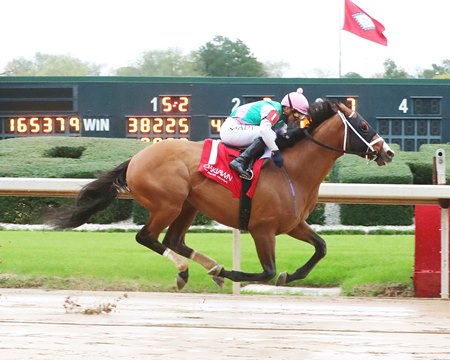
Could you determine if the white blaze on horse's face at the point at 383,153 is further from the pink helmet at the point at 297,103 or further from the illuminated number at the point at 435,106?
the illuminated number at the point at 435,106

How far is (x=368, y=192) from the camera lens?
7055 millimetres

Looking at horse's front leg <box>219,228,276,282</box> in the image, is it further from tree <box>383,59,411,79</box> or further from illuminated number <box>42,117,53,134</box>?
tree <box>383,59,411,79</box>

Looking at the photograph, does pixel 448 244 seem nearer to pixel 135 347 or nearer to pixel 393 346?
pixel 393 346

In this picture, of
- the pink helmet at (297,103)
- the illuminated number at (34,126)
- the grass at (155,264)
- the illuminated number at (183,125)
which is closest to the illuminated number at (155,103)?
the illuminated number at (183,125)

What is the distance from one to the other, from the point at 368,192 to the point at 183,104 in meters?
7.61

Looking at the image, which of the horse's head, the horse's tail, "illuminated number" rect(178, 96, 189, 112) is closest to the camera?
the horse's head

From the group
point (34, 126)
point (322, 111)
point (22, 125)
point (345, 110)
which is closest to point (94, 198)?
point (322, 111)

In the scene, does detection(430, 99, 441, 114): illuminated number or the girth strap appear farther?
detection(430, 99, 441, 114): illuminated number

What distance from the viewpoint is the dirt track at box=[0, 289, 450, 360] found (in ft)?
15.3

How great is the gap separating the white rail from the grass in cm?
55

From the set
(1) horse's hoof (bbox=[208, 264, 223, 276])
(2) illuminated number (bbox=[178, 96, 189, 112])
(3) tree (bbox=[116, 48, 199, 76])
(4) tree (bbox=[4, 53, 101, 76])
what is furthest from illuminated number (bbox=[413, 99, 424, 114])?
(4) tree (bbox=[4, 53, 101, 76])

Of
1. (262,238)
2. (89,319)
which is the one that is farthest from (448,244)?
(89,319)

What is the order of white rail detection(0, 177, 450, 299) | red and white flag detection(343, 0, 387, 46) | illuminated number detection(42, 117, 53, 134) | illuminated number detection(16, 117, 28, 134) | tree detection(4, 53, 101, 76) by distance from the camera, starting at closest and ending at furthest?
white rail detection(0, 177, 450, 299)
illuminated number detection(42, 117, 53, 134)
illuminated number detection(16, 117, 28, 134)
red and white flag detection(343, 0, 387, 46)
tree detection(4, 53, 101, 76)

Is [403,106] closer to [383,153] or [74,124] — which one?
[74,124]
